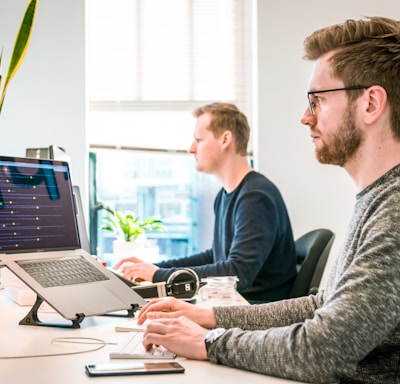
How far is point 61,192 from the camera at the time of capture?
1.82 meters

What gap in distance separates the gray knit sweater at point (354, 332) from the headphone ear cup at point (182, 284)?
2.52ft

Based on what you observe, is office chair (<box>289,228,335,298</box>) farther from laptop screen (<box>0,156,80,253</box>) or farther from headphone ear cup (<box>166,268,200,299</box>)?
laptop screen (<box>0,156,80,253</box>)

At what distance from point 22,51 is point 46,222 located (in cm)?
91

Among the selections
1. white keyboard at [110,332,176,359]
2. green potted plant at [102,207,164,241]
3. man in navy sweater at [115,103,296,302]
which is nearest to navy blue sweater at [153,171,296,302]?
man in navy sweater at [115,103,296,302]

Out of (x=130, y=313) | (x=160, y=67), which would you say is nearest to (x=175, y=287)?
(x=130, y=313)

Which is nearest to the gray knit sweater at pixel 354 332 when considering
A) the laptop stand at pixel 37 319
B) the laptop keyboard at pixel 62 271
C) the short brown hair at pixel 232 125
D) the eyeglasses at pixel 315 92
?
the eyeglasses at pixel 315 92

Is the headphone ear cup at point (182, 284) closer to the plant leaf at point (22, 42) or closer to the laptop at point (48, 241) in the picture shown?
the laptop at point (48, 241)

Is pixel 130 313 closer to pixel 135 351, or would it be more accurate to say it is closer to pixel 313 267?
pixel 135 351

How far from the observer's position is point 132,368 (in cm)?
115

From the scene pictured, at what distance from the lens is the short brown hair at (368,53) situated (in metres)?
1.30

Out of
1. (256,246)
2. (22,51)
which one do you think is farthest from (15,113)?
(256,246)

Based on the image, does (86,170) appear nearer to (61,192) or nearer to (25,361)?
(61,192)

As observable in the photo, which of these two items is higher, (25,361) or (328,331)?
(328,331)

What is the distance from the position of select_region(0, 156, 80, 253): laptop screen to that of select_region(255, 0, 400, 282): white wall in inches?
79.5
